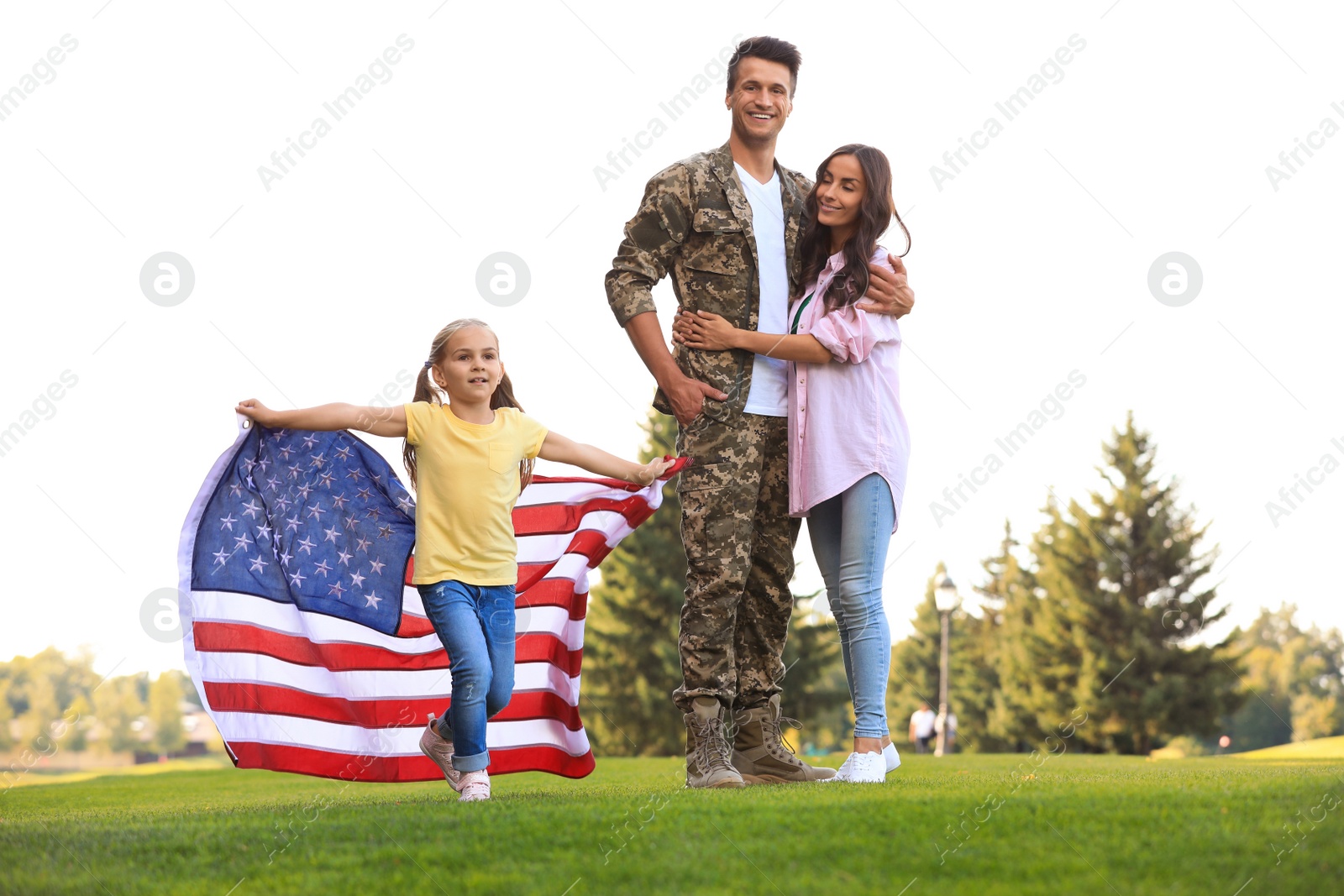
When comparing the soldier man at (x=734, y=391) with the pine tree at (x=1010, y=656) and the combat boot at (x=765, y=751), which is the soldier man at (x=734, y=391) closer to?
the combat boot at (x=765, y=751)

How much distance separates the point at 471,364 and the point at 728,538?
135 cm

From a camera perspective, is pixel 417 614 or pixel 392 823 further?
pixel 417 614

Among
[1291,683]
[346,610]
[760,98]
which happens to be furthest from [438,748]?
[1291,683]

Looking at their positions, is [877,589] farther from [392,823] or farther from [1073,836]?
[392,823]

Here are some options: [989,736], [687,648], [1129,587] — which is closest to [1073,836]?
[687,648]

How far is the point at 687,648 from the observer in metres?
4.89

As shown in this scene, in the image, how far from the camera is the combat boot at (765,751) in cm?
511

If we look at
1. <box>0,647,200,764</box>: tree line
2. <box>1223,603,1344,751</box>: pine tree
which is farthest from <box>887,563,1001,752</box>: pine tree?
<box>0,647,200,764</box>: tree line

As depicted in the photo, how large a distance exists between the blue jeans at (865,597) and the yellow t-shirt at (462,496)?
142cm

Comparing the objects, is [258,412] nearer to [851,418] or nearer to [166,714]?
[851,418]

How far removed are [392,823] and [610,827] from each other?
2.71 feet

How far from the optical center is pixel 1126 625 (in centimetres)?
3325

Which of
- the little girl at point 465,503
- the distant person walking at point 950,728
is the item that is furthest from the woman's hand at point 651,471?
the distant person walking at point 950,728

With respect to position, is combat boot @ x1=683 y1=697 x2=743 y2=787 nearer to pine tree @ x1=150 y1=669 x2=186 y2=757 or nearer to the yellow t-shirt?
the yellow t-shirt
